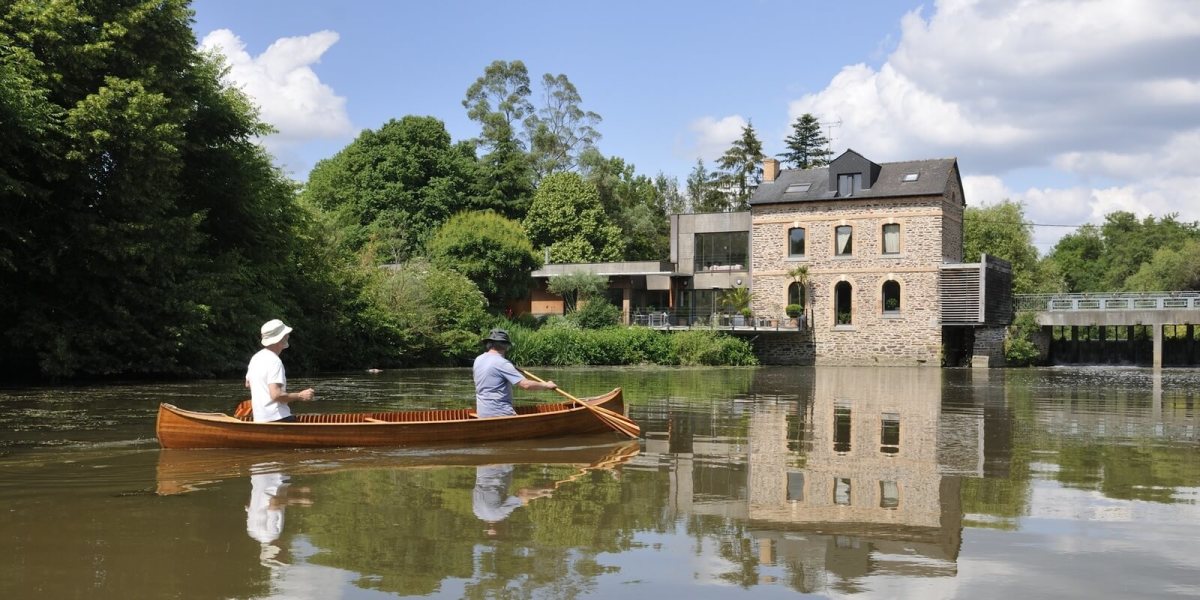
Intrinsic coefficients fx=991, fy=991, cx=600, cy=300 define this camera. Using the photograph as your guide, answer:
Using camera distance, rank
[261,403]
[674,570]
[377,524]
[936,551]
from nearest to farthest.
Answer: [674,570], [936,551], [377,524], [261,403]

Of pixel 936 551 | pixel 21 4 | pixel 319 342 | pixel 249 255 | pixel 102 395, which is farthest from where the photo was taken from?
pixel 319 342

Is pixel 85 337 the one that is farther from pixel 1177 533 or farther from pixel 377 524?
pixel 1177 533

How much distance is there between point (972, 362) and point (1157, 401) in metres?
20.7

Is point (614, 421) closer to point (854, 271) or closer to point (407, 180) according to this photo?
point (854, 271)

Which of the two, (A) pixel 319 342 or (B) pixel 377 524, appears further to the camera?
(A) pixel 319 342

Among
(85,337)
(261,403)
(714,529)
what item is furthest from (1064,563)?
(85,337)

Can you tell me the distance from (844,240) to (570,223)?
16.6 metres

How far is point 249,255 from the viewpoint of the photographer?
96.7ft

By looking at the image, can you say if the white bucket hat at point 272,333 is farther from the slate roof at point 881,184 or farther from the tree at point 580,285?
the slate roof at point 881,184

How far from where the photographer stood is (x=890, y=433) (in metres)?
14.3

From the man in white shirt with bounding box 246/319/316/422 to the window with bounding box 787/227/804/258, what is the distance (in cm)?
3614

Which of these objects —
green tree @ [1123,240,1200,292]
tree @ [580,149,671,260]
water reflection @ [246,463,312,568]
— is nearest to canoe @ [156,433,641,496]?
water reflection @ [246,463,312,568]

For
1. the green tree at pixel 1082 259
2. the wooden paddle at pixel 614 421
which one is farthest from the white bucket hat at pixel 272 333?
the green tree at pixel 1082 259

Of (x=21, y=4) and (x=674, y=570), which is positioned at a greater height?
(x=21, y=4)
